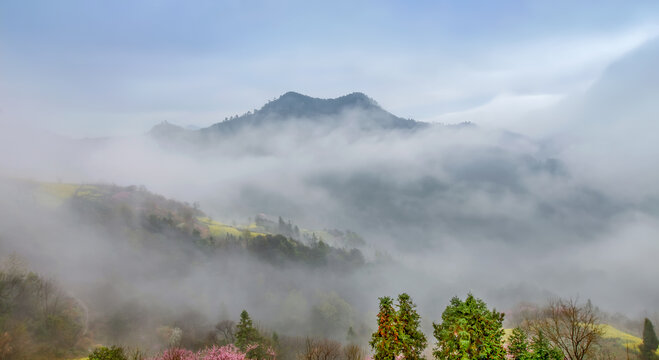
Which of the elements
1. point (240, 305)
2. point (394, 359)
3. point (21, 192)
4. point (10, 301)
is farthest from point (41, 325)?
point (394, 359)

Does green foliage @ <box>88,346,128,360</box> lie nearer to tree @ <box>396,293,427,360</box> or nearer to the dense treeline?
tree @ <box>396,293,427,360</box>

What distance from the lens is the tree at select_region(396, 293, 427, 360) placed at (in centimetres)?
4188

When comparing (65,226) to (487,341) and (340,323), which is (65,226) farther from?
(487,341)

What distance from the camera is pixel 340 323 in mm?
199000

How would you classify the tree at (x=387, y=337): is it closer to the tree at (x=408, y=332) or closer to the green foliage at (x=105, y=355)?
the tree at (x=408, y=332)

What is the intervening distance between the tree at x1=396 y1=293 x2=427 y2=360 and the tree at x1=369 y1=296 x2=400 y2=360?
70cm

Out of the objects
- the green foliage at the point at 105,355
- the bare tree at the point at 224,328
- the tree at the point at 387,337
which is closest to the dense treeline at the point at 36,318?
the bare tree at the point at 224,328

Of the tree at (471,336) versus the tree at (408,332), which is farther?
the tree at (408,332)

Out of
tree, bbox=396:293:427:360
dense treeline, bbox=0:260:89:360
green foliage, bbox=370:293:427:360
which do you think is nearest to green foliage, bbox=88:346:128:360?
green foliage, bbox=370:293:427:360

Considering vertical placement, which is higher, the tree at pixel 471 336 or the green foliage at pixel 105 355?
the tree at pixel 471 336

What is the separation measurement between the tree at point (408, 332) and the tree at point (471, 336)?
4.57 metres

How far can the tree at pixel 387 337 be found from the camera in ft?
134

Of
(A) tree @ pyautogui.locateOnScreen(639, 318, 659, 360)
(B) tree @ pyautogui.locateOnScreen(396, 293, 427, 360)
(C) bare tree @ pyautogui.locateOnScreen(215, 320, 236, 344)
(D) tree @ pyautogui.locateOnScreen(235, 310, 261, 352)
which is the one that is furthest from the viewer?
(C) bare tree @ pyautogui.locateOnScreen(215, 320, 236, 344)

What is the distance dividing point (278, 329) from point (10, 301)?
366 ft
